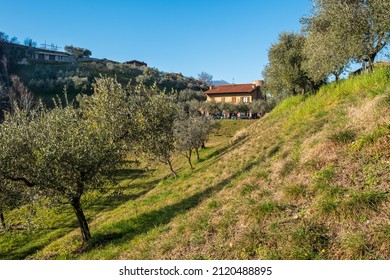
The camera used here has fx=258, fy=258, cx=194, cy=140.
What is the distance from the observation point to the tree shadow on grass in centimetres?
1329

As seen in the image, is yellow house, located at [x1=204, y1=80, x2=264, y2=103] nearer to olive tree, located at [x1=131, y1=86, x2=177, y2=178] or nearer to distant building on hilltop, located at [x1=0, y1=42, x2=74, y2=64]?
distant building on hilltop, located at [x1=0, y1=42, x2=74, y2=64]

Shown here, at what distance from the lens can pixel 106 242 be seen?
45.5 feet

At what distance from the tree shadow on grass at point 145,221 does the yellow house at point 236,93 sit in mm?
100039

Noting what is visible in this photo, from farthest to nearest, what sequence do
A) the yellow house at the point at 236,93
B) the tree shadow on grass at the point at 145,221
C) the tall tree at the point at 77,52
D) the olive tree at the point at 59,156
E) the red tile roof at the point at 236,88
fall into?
the tall tree at the point at 77,52, the red tile roof at the point at 236,88, the yellow house at the point at 236,93, the olive tree at the point at 59,156, the tree shadow on grass at the point at 145,221

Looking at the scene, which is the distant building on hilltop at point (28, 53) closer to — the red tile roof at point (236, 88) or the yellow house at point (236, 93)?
the yellow house at point (236, 93)

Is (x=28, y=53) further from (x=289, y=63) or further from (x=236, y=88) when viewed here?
(x=289, y=63)

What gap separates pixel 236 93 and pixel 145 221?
103837 millimetres

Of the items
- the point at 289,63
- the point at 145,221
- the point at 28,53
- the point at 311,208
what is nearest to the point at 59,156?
the point at 145,221

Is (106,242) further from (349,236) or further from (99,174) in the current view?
(349,236)

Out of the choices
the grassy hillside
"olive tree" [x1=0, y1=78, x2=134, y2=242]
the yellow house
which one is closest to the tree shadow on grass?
the grassy hillside

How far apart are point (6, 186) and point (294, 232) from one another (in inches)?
636

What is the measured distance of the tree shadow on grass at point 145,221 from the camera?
43.6ft

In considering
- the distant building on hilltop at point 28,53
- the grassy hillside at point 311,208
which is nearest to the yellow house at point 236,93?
the distant building on hilltop at point 28,53

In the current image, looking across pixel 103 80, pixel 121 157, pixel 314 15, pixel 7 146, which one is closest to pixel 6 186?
pixel 7 146
